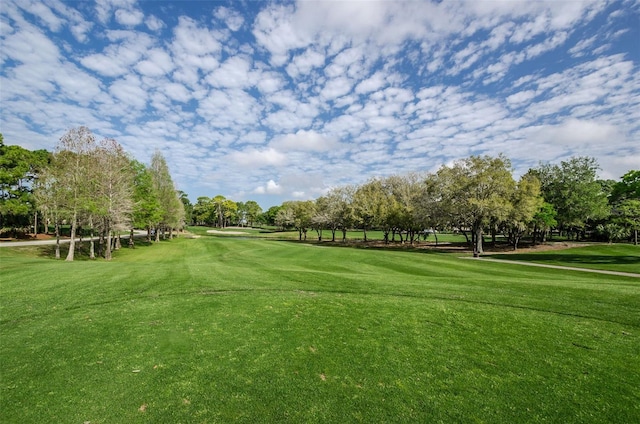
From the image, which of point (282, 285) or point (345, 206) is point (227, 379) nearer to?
point (282, 285)

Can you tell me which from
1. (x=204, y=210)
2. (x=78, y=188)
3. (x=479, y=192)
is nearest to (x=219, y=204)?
(x=204, y=210)

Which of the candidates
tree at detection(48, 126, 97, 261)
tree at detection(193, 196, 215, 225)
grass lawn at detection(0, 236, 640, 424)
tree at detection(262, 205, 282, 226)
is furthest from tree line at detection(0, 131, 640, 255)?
tree at detection(193, 196, 215, 225)

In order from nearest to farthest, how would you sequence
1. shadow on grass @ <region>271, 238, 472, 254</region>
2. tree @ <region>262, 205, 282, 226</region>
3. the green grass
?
the green grass < shadow on grass @ <region>271, 238, 472, 254</region> < tree @ <region>262, 205, 282, 226</region>

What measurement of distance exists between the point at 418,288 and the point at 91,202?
3049 centimetres

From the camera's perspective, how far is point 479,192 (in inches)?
1550

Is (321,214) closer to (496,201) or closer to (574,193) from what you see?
(496,201)

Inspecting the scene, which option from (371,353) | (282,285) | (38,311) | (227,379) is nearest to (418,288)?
(282,285)

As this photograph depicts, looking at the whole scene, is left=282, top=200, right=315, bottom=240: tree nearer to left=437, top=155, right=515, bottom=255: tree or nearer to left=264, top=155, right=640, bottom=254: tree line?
left=264, top=155, right=640, bottom=254: tree line

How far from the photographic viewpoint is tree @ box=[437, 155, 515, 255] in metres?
37.2

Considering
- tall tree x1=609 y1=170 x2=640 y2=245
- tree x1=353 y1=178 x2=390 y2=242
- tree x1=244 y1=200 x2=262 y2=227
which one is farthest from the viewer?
tree x1=244 y1=200 x2=262 y2=227

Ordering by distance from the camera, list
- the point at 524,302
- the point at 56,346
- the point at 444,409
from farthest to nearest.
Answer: the point at 524,302 < the point at 56,346 < the point at 444,409

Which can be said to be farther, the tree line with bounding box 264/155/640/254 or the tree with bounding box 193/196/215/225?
the tree with bounding box 193/196/215/225

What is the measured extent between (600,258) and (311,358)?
133 feet

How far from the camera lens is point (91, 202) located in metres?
27.8
